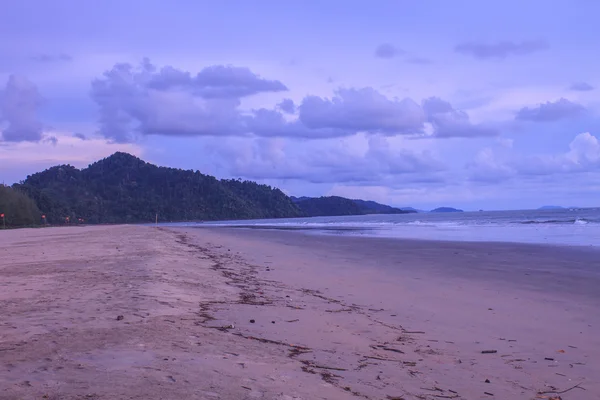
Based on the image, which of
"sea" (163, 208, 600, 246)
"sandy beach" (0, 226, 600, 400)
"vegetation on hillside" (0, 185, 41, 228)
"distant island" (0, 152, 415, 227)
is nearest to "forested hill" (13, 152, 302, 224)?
"distant island" (0, 152, 415, 227)

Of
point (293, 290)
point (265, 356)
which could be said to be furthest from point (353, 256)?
point (265, 356)

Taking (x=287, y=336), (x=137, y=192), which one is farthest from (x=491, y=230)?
(x=137, y=192)

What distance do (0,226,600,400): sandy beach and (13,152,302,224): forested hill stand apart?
141120 millimetres

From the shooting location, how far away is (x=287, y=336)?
709 cm

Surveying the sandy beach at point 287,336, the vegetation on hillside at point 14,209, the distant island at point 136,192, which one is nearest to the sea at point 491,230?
the sandy beach at point 287,336

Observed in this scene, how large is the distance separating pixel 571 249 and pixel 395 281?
12.6 m

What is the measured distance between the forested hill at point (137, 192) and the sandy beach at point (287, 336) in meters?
141

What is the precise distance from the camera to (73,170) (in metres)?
178

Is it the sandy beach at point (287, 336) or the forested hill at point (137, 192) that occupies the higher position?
the forested hill at point (137, 192)

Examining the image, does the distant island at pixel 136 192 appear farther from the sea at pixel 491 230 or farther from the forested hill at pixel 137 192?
the sea at pixel 491 230

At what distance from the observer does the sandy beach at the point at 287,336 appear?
484 cm

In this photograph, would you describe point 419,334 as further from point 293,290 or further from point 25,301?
point 25,301

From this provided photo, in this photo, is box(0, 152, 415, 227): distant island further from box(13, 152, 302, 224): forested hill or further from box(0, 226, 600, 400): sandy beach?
box(0, 226, 600, 400): sandy beach

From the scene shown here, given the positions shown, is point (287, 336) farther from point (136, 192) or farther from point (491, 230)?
point (136, 192)
